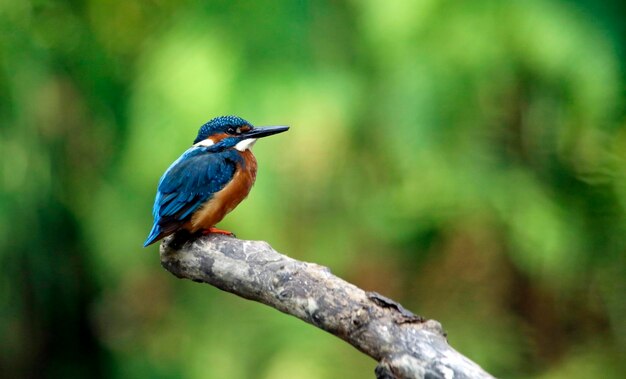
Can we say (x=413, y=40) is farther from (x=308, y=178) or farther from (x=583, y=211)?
(x=583, y=211)

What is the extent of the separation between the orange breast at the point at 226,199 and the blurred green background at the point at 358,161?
1.18 m

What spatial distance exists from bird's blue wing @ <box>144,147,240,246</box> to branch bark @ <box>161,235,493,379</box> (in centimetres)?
10

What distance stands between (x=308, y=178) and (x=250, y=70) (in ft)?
1.46

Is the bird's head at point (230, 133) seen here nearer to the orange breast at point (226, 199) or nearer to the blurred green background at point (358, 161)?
the orange breast at point (226, 199)

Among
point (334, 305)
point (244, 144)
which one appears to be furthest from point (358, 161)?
point (334, 305)

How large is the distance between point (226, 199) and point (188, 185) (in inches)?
3.3

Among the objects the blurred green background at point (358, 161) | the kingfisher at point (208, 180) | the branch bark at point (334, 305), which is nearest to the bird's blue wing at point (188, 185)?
the kingfisher at point (208, 180)

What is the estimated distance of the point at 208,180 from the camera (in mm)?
1955

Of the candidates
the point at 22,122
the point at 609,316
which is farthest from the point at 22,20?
the point at 609,316

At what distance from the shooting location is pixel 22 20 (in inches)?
141

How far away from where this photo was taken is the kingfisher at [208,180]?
6.13 feet

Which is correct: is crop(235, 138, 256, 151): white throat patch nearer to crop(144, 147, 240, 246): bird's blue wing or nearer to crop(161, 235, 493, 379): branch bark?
crop(144, 147, 240, 246): bird's blue wing

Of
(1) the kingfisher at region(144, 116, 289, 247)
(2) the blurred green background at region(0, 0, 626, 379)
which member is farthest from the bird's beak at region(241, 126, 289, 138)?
(2) the blurred green background at region(0, 0, 626, 379)

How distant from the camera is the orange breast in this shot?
188 centimetres
